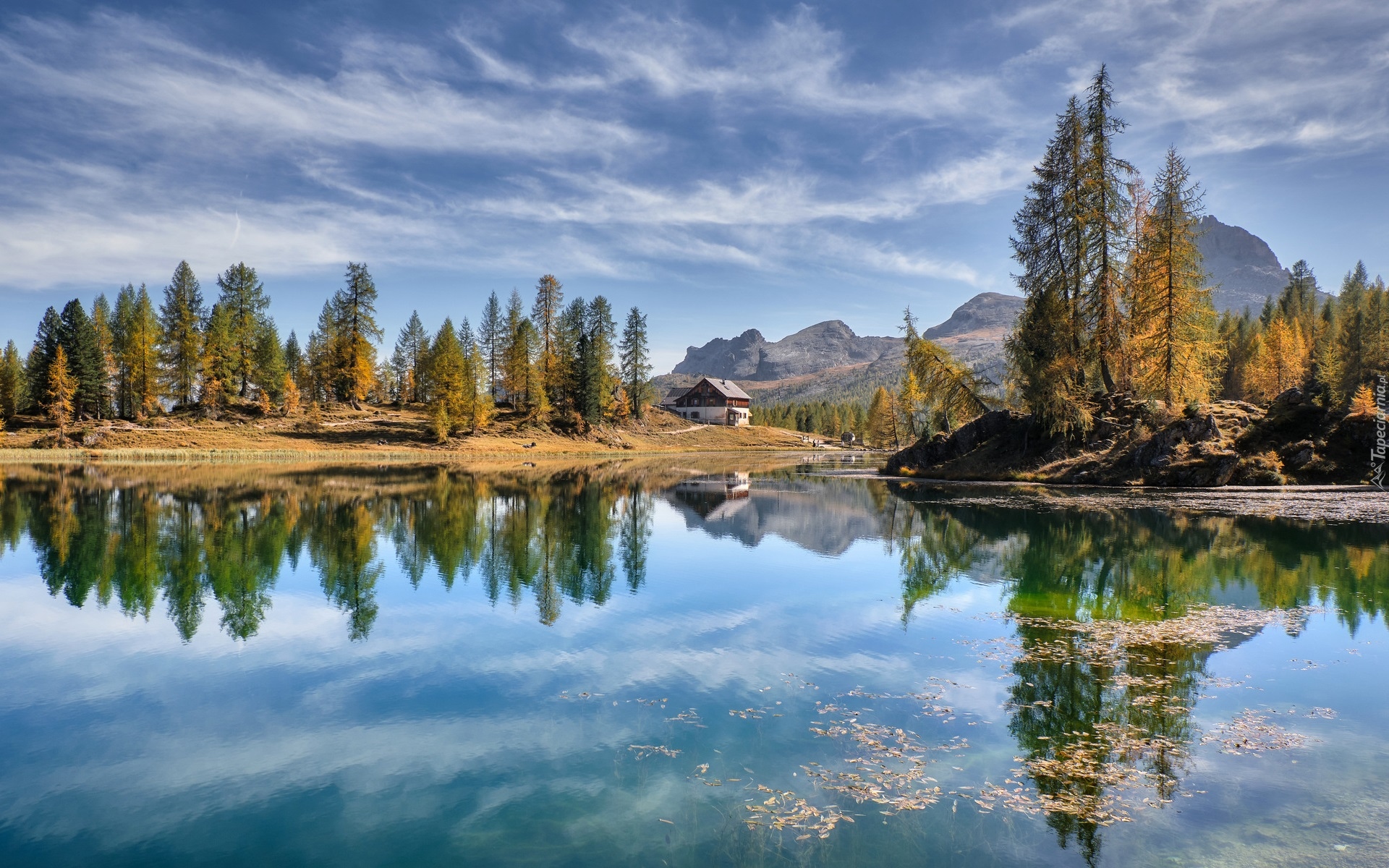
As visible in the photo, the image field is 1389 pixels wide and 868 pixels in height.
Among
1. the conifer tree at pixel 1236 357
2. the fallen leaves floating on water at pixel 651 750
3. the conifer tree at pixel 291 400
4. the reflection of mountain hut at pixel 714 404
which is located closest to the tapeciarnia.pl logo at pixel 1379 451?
the fallen leaves floating on water at pixel 651 750

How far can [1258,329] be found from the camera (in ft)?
353

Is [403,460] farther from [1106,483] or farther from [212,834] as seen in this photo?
[212,834]

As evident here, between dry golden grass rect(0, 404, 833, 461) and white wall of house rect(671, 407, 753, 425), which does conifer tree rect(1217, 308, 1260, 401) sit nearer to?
white wall of house rect(671, 407, 753, 425)

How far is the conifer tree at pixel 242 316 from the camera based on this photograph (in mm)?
87812

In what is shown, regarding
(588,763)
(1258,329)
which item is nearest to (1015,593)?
(588,763)

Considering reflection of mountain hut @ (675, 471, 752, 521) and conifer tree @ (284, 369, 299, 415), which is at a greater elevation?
conifer tree @ (284, 369, 299, 415)

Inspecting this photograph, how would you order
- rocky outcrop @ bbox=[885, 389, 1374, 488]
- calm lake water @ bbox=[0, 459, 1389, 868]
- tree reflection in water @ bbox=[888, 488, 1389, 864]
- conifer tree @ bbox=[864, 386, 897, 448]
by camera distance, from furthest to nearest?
conifer tree @ bbox=[864, 386, 897, 448] → rocky outcrop @ bbox=[885, 389, 1374, 488] → tree reflection in water @ bbox=[888, 488, 1389, 864] → calm lake water @ bbox=[0, 459, 1389, 868]

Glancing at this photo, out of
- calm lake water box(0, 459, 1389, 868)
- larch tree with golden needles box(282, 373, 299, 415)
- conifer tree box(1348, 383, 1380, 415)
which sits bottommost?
calm lake water box(0, 459, 1389, 868)

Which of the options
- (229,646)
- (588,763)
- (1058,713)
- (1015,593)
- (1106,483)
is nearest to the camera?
(588,763)

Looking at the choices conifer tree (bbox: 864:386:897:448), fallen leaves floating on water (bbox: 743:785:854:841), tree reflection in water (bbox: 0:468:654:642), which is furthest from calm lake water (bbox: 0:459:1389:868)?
conifer tree (bbox: 864:386:897:448)

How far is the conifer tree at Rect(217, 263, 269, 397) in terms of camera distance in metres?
87.8

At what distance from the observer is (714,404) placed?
147875 millimetres

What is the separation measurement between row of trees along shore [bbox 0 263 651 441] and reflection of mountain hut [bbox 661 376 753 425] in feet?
118

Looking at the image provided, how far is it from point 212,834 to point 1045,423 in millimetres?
48762
